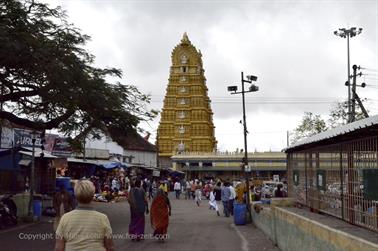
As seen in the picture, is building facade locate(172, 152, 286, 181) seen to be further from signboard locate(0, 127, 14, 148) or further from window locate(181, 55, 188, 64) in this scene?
signboard locate(0, 127, 14, 148)

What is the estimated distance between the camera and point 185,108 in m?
84.6

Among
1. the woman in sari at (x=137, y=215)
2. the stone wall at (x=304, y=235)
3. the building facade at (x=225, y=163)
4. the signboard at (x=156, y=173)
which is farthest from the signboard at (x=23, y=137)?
the building facade at (x=225, y=163)

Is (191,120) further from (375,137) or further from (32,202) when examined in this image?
(375,137)

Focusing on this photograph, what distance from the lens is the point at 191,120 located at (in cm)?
8475

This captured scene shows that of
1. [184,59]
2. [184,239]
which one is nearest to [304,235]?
[184,239]

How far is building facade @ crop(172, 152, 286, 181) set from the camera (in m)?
82.2

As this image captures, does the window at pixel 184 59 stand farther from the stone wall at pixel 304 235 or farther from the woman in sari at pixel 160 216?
the woman in sari at pixel 160 216

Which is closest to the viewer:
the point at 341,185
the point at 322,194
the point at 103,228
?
the point at 103,228

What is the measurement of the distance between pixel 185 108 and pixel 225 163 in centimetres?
1037

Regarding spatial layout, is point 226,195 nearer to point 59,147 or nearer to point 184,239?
point 184,239

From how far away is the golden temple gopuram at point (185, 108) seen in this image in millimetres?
84188

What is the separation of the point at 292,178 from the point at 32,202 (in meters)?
9.56

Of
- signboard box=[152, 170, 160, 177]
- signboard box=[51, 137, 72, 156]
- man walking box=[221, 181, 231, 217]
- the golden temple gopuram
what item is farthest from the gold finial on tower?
man walking box=[221, 181, 231, 217]

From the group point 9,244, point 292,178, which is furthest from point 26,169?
point 292,178
